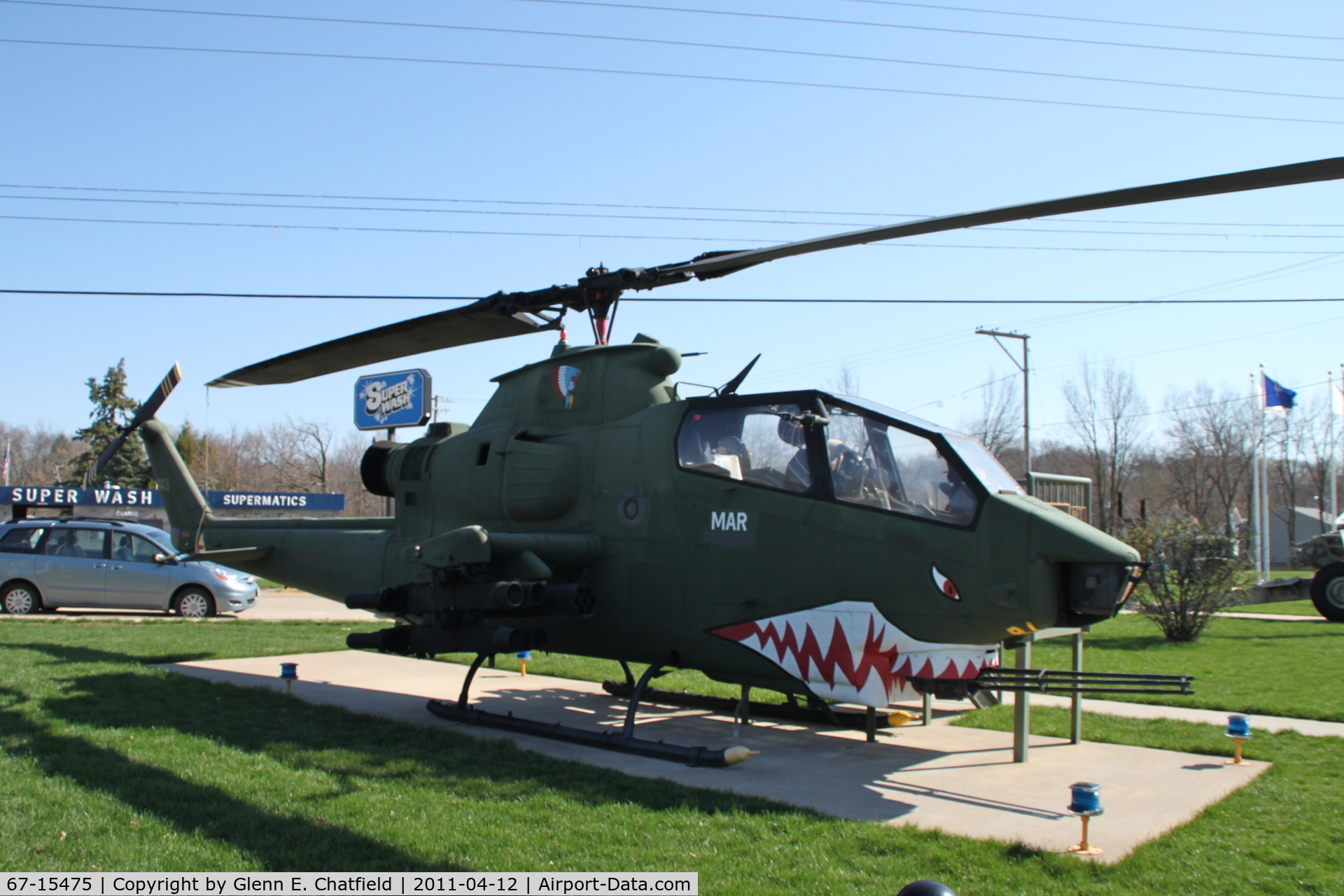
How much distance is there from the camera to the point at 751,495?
7.29 metres

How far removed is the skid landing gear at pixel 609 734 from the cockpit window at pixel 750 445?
178cm

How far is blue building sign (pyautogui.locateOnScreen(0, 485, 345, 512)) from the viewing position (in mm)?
37469

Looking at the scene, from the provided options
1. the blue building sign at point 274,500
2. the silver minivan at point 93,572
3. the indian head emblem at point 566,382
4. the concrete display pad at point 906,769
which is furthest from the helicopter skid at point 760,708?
the blue building sign at point 274,500

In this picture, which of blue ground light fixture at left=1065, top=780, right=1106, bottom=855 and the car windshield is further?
the car windshield

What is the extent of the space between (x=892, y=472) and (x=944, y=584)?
3.01 feet

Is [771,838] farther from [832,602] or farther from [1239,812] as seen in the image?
[1239,812]

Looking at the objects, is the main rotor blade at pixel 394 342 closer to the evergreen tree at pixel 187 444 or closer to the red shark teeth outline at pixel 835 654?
the red shark teeth outline at pixel 835 654

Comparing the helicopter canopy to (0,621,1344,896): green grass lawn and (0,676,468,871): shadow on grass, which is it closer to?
(0,621,1344,896): green grass lawn

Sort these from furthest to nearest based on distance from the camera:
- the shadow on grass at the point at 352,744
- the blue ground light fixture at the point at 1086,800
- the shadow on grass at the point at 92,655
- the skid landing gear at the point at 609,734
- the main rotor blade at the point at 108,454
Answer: the shadow on grass at the point at 92,655
the main rotor blade at the point at 108,454
the skid landing gear at the point at 609,734
the shadow on grass at the point at 352,744
the blue ground light fixture at the point at 1086,800

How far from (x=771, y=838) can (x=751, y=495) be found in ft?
9.15

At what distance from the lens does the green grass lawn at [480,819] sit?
4.66 metres

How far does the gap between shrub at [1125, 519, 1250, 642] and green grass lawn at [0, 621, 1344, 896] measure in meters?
7.06

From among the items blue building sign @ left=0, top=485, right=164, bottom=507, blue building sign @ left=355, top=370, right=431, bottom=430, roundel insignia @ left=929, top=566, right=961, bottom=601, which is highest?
blue building sign @ left=355, top=370, right=431, bottom=430
